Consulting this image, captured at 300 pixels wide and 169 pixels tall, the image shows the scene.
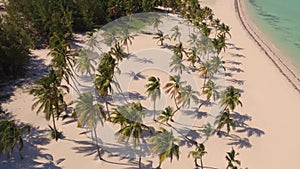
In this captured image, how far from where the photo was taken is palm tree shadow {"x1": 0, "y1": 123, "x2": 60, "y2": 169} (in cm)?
3375

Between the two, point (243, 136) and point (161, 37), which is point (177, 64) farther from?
point (243, 136)

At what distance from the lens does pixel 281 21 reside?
281 feet

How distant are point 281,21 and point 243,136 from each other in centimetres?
5716

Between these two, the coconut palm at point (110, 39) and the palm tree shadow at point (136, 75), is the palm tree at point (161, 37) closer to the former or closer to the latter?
the coconut palm at point (110, 39)

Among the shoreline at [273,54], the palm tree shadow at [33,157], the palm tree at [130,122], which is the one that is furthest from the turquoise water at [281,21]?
the palm tree shadow at [33,157]

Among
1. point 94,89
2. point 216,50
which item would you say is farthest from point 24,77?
point 216,50

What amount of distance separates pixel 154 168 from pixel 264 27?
60.7m

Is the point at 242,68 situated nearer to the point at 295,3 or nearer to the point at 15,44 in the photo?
the point at 15,44

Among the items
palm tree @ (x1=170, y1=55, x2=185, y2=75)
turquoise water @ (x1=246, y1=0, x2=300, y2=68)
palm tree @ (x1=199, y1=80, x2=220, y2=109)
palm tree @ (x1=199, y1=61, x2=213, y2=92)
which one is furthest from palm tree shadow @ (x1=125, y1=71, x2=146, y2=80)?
turquoise water @ (x1=246, y1=0, x2=300, y2=68)

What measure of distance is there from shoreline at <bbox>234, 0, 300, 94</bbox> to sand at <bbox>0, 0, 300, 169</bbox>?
1431 mm

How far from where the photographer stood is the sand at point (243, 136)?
1382 inches

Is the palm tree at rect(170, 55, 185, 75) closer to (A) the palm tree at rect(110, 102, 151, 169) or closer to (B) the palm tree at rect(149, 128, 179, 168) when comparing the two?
(A) the palm tree at rect(110, 102, 151, 169)

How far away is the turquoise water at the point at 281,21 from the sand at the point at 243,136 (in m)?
14.6

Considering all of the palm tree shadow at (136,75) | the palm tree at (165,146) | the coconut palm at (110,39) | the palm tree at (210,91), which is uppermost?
the coconut palm at (110,39)
